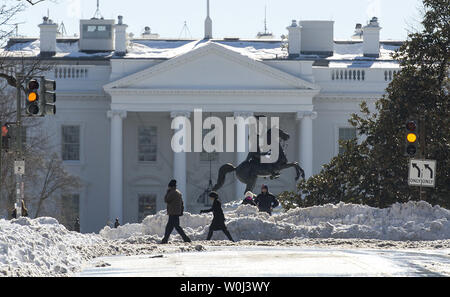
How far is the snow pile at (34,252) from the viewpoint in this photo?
17.5 m

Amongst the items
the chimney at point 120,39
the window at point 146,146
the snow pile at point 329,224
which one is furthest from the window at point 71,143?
the snow pile at point 329,224

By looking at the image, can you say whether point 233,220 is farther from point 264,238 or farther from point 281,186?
point 281,186

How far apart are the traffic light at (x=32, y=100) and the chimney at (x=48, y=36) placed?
53.2 meters

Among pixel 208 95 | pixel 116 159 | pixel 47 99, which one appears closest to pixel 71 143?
pixel 116 159

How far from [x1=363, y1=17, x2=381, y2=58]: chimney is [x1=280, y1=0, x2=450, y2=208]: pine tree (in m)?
Answer: 44.1

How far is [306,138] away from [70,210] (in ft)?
44.5

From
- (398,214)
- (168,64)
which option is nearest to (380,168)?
(398,214)

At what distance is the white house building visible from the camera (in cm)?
7712

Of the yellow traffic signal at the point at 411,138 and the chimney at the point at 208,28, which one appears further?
the chimney at the point at 208,28

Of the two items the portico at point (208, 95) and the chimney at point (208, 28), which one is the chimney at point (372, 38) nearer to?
the portico at point (208, 95)

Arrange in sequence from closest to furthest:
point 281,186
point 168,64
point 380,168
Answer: point 380,168 → point 168,64 → point 281,186

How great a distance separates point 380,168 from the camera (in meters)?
39.2

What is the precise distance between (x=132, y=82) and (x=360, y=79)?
13079 mm

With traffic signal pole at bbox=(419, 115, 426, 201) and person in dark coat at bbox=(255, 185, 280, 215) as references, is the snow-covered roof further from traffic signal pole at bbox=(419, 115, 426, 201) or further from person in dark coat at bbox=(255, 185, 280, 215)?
traffic signal pole at bbox=(419, 115, 426, 201)
